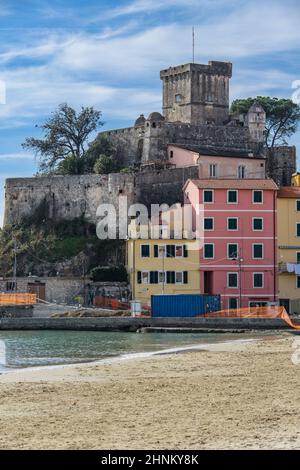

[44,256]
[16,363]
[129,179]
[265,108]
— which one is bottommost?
[16,363]

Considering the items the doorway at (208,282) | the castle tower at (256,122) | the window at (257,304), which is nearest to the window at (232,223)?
the doorway at (208,282)

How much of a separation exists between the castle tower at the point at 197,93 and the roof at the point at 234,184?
1870 centimetres

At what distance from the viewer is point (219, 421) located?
18609mm

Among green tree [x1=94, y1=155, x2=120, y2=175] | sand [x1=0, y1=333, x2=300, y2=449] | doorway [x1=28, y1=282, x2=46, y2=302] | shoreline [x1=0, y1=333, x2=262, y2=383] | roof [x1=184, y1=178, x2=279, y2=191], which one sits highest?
green tree [x1=94, y1=155, x2=120, y2=175]

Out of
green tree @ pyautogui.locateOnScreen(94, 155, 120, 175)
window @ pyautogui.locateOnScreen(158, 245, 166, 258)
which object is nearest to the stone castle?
green tree @ pyautogui.locateOnScreen(94, 155, 120, 175)

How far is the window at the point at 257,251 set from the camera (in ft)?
203

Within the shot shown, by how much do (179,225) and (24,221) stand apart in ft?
47.9

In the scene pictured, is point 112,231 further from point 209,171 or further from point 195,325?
point 195,325

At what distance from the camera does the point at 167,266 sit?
60.9 meters

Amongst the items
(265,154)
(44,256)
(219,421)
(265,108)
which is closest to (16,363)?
(219,421)

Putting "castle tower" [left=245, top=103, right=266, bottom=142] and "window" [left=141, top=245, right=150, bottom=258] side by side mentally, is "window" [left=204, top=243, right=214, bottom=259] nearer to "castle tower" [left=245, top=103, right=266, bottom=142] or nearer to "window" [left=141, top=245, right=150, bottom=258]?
"window" [left=141, top=245, right=150, bottom=258]

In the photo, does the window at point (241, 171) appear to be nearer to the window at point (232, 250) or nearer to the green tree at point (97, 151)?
the window at point (232, 250)

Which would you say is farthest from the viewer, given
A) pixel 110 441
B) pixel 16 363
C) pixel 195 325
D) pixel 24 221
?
pixel 24 221

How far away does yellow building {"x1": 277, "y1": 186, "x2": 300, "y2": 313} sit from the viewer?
6241cm
